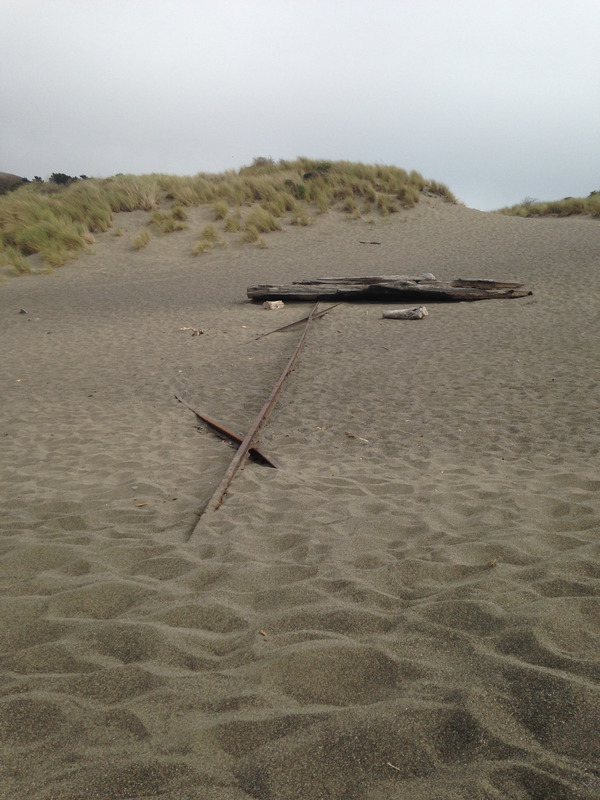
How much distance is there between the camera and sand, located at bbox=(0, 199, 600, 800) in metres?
1.68

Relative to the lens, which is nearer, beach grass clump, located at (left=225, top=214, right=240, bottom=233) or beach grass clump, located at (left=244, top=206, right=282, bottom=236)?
beach grass clump, located at (left=225, top=214, right=240, bottom=233)

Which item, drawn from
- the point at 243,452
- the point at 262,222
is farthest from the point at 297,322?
the point at 262,222

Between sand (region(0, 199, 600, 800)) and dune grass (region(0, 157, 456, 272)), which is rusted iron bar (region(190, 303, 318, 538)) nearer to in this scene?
sand (region(0, 199, 600, 800))

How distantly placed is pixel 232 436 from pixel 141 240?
51.9ft

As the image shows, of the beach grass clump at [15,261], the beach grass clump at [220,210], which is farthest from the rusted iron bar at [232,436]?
the beach grass clump at [220,210]

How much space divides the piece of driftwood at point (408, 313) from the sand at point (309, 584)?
329 cm

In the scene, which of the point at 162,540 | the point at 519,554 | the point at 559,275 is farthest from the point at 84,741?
the point at 559,275

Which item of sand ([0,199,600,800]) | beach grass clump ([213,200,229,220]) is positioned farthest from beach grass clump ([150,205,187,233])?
sand ([0,199,600,800])

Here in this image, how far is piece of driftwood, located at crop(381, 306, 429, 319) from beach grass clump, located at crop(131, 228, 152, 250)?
11.1 metres

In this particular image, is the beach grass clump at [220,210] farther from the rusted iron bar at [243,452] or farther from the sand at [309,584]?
the rusted iron bar at [243,452]

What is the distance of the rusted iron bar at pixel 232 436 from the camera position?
4852 mm

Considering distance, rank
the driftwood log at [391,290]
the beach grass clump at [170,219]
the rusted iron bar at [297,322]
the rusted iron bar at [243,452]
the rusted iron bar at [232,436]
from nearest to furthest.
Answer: the rusted iron bar at [243,452]
the rusted iron bar at [232,436]
the rusted iron bar at [297,322]
the driftwood log at [391,290]
the beach grass clump at [170,219]

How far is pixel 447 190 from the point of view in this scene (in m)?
24.3

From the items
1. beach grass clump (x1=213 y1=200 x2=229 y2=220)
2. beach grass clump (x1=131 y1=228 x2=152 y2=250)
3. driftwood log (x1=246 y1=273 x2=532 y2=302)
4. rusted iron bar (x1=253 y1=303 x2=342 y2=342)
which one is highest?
beach grass clump (x1=213 y1=200 x2=229 y2=220)
